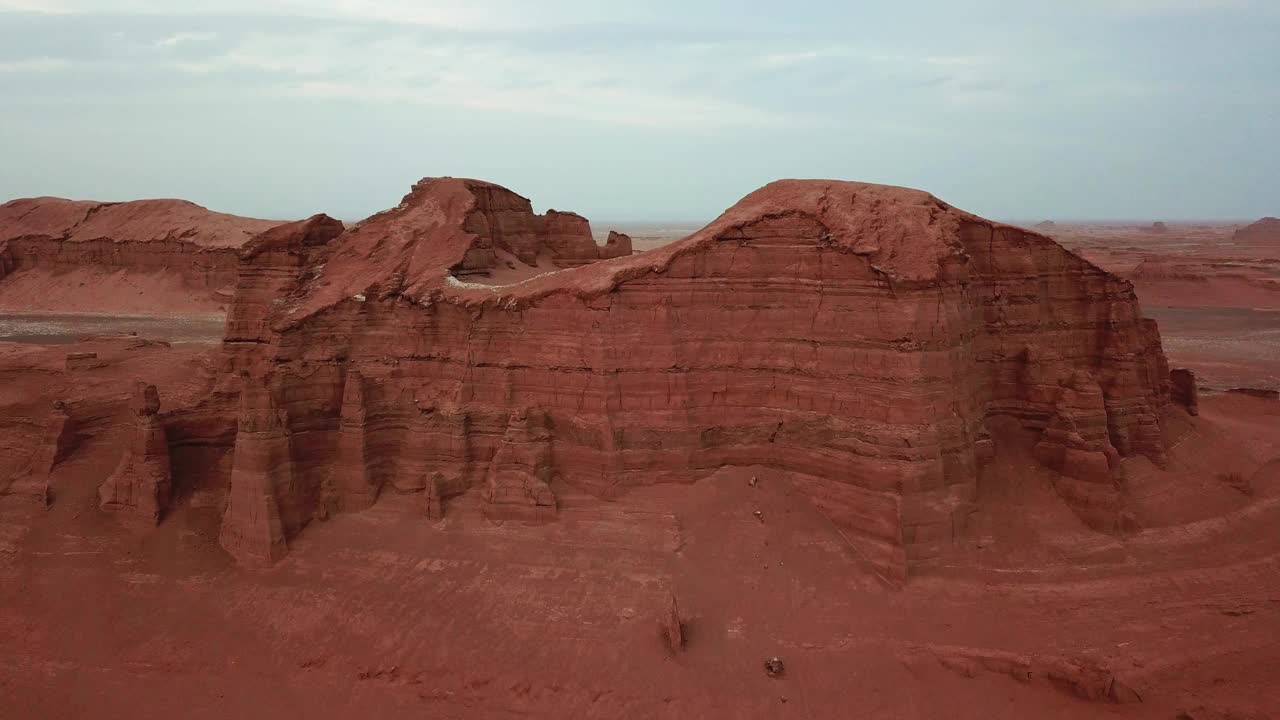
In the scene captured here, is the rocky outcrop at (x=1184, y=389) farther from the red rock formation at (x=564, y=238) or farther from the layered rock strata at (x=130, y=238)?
the layered rock strata at (x=130, y=238)

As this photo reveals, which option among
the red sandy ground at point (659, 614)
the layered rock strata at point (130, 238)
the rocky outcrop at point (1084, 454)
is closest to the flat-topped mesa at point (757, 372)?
the rocky outcrop at point (1084, 454)

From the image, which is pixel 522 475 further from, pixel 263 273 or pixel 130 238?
pixel 130 238

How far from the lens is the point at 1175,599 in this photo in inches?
522

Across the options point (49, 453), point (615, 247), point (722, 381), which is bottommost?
point (49, 453)

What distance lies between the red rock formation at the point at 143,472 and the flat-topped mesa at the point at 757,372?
2.49 metres

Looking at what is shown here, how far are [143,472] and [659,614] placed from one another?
39.1 feet

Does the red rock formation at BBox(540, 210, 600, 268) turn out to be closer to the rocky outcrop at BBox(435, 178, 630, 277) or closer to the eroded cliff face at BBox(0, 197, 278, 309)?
the rocky outcrop at BBox(435, 178, 630, 277)

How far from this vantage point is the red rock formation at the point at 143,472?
54.7ft

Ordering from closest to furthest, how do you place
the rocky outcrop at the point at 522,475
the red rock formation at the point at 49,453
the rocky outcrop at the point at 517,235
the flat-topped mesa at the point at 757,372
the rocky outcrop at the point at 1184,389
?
the flat-topped mesa at the point at 757,372, the rocky outcrop at the point at 522,475, the red rock formation at the point at 49,453, the rocky outcrop at the point at 517,235, the rocky outcrop at the point at 1184,389

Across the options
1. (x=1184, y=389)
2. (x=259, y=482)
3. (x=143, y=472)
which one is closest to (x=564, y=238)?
(x=259, y=482)

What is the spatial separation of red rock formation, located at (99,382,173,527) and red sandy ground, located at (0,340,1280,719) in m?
0.88

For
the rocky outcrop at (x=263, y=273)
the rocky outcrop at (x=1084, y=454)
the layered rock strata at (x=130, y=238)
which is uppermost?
the layered rock strata at (x=130, y=238)

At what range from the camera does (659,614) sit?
13.0m

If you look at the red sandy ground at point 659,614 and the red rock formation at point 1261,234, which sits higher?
the red rock formation at point 1261,234
